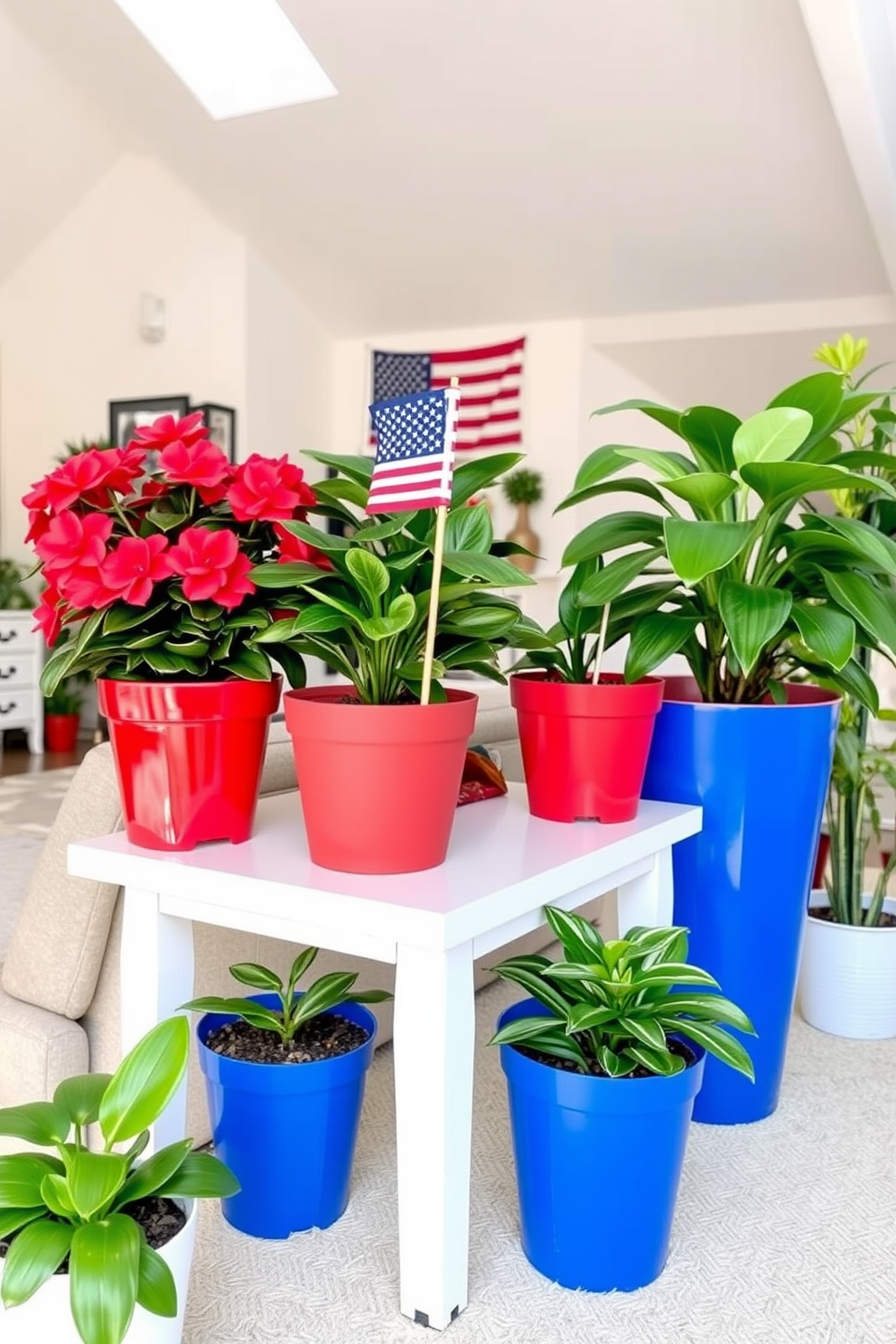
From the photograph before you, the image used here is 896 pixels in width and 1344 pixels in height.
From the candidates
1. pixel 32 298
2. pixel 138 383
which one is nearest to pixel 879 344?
pixel 138 383

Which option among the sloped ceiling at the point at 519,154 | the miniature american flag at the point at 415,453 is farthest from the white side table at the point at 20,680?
the miniature american flag at the point at 415,453

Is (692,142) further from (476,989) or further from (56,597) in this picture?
(56,597)

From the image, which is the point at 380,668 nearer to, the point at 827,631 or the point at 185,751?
the point at 185,751

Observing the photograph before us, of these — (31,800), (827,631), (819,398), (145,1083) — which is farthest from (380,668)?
(31,800)

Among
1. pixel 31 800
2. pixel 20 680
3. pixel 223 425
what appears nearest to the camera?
pixel 31 800

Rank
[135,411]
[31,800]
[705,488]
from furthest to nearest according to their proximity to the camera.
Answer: [135,411], [31,800], [705,488]

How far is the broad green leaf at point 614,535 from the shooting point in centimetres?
167

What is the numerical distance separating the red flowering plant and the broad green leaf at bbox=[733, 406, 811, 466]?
58 centimetres

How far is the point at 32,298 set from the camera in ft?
21.6

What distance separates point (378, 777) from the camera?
4.00 ft

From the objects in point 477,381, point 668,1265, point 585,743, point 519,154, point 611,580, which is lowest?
point 668,1265

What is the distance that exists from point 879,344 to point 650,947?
4.95 m

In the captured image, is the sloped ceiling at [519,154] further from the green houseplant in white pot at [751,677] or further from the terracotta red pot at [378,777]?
the terracotta red pot at [378,777]

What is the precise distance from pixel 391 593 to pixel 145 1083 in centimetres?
60
